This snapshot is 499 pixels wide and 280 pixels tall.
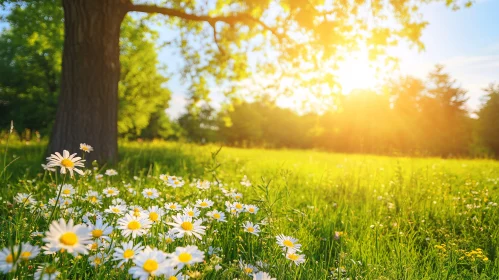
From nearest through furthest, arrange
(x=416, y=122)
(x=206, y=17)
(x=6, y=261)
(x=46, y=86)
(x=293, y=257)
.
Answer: (x=6, y=261) → (x=293, y=257) → (x=206, y=17) → (x=46, y=86) → (x=416, y=122)

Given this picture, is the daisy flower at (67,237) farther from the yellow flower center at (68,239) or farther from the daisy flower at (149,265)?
the daisy flower at (149,265)

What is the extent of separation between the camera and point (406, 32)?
7.59 meters

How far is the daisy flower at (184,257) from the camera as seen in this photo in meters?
1.15

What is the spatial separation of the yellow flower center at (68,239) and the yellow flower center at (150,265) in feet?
0.76

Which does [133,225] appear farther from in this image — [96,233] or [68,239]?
[68,239]

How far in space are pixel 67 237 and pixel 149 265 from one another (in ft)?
0.89

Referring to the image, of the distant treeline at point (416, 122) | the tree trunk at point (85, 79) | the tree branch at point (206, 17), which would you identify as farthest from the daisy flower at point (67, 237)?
the distant treeline at point (416, 122)

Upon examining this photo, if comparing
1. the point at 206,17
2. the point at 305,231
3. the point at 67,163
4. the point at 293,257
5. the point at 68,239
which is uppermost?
the point at 206,17

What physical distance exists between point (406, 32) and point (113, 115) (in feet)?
21.6

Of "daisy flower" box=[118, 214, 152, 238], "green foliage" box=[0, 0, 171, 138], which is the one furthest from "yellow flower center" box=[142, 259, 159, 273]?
"green foliage" box=[0, 0, 171, 138]

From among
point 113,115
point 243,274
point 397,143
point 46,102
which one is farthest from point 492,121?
point 46,102

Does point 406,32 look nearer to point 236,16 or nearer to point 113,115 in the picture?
point 236,16

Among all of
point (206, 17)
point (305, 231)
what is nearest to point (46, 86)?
point (206, 17)

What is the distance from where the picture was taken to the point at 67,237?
1060 millimetres
